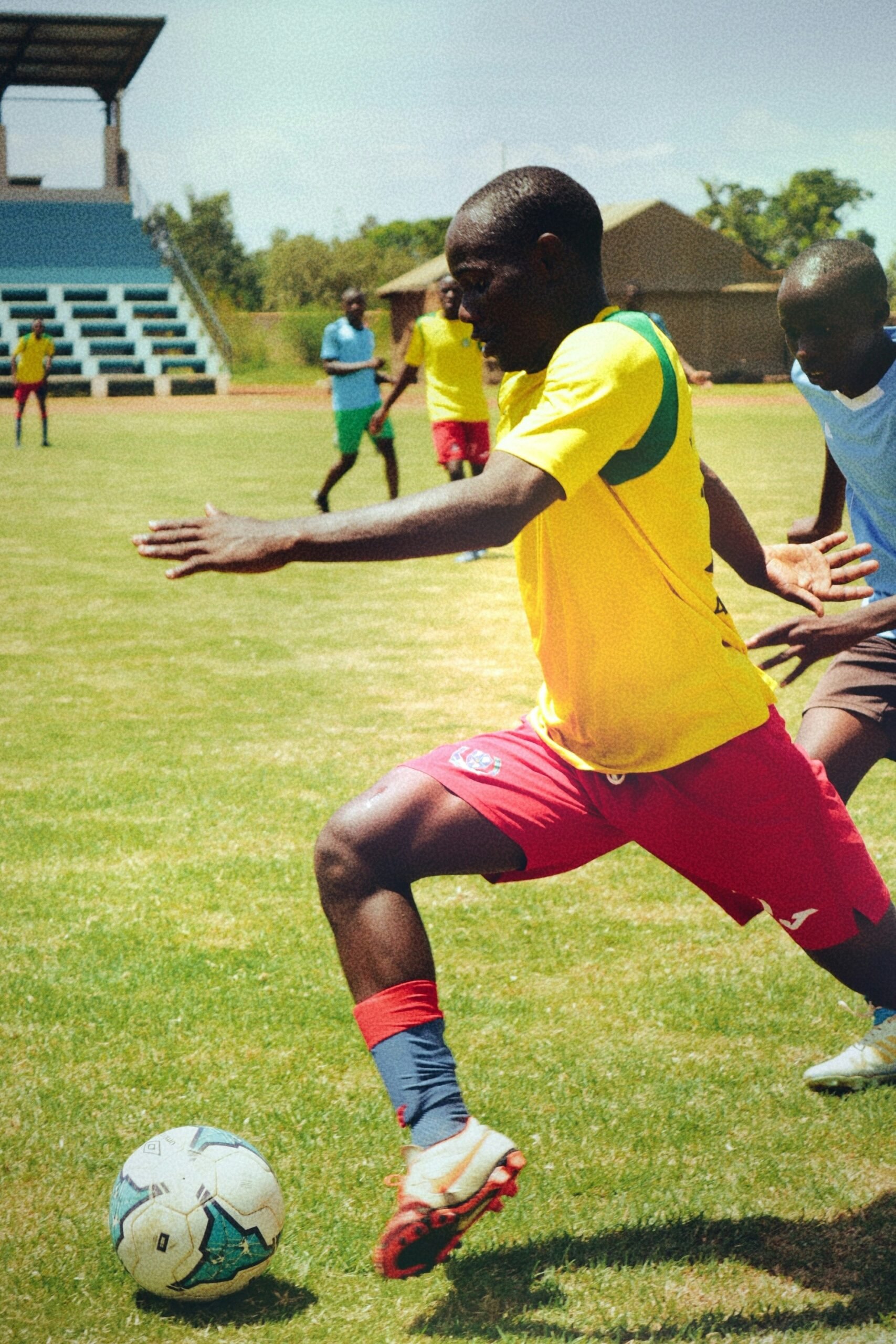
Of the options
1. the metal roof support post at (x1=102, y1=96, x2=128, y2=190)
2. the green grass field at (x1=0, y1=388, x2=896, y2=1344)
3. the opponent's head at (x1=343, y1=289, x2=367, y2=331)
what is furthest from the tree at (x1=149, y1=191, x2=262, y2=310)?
the green grass field at (x1=0, y1=388, x2=896, y2=1344)

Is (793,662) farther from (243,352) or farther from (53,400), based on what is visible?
(243,352)

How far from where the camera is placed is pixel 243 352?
5862 cm

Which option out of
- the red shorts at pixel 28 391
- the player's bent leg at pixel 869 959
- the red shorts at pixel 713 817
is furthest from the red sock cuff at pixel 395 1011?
the red shorts at pixel 28 391

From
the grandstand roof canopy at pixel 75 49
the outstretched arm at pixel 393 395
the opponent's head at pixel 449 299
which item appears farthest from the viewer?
the grandstand roof canopy at pixel 75 49

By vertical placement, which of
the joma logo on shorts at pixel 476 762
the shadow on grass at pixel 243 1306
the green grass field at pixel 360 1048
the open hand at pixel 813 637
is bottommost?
the green grass field at pixel 360 1048

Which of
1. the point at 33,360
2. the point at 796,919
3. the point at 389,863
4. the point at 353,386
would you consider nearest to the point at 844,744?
the point at 796,919

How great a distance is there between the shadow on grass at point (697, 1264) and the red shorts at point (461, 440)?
32.3 ft

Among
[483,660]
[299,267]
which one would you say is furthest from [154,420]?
[299,267]

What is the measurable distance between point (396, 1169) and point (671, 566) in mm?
1497

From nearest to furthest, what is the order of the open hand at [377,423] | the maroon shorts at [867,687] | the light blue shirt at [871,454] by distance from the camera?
the light blue shirt at [871,454] < the maroon shorts at [867,687] < the open hand at [377,423]

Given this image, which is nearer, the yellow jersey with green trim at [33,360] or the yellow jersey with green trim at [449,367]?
the yellow jersey with green trim at [449,367]

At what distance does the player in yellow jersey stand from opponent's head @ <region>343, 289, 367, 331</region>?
1199 centimetres

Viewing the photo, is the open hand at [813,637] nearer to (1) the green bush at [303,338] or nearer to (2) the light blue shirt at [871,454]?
(2) the light blue shirt at [871,454]

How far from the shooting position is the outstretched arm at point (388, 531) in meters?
2.32
